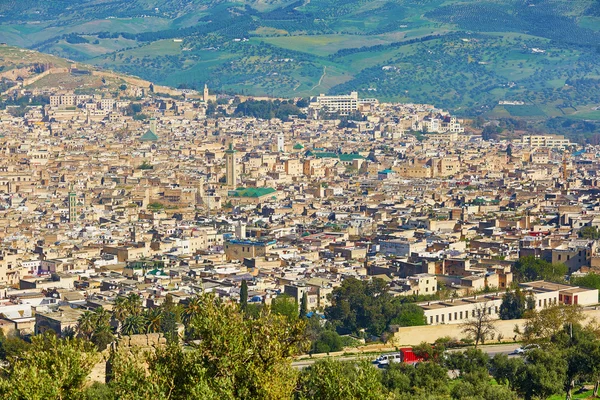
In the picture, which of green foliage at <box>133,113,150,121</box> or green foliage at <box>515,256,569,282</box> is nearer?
green foliage at <box>515,256,569,282</box>

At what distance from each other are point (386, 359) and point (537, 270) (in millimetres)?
10965

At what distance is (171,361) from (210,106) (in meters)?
87.7

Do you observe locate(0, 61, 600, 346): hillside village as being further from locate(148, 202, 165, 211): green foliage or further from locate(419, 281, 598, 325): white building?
locate(148, 202, 165, 211): green foliage

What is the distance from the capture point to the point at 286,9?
174 metres

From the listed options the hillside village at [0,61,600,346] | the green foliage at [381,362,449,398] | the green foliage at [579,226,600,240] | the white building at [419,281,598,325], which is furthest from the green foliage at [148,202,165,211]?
the green foliage at [381,362,449,398]

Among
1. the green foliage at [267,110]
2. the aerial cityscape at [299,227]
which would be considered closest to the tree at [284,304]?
the aerial cityscape at [299,227]

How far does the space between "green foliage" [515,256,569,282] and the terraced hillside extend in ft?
244

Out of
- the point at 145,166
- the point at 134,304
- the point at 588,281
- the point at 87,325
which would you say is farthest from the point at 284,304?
the point at 145,166

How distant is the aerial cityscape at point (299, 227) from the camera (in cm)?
1716

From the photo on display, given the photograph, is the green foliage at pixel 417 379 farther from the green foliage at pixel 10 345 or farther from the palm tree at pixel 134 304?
the green foliage at pixel 10 345

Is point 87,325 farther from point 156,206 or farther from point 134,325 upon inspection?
point 156,206

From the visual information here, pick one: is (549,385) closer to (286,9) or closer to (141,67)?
(141,67)

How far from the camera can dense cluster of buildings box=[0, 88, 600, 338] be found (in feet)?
119

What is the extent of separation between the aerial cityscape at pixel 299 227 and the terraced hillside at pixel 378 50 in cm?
58
